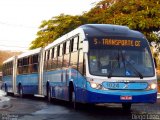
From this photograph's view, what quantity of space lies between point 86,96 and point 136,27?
24.6m

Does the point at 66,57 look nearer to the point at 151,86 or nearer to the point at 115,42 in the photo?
the point at 115,42

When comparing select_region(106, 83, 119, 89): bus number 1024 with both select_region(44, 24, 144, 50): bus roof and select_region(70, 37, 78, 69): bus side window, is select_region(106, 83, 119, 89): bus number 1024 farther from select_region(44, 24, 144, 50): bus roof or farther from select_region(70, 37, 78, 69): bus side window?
select_region(70, 37, 78, 69): bus side window

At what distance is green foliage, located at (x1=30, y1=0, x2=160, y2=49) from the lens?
39031 mm

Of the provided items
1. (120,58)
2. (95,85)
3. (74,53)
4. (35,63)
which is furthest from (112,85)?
(35,63)

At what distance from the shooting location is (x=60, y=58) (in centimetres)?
2062

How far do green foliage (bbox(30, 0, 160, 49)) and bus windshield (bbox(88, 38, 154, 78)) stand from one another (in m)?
22.5

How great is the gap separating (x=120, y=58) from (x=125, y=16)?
24.7 meters

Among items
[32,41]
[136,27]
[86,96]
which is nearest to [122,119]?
[86,96]

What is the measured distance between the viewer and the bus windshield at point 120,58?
50.6 ft

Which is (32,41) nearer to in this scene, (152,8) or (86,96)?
(152,8)

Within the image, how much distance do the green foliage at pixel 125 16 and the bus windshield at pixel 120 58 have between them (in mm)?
22542

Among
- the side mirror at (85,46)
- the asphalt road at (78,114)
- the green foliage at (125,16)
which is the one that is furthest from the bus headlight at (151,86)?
the green foliage at (125,16)

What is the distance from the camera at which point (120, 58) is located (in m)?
15.7

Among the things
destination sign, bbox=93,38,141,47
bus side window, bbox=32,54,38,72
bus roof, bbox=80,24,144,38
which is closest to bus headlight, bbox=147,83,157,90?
destination sign, bbox=93,38,141,47
